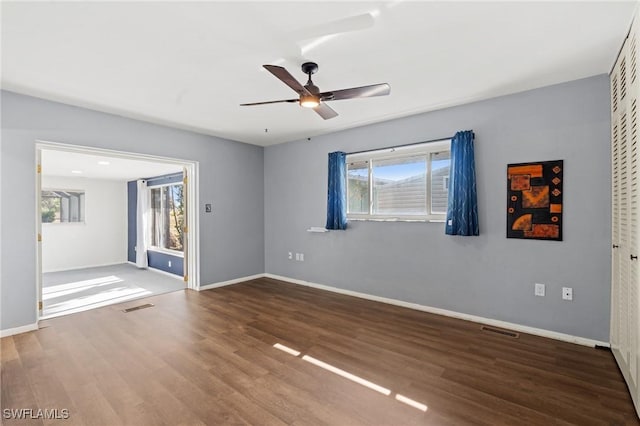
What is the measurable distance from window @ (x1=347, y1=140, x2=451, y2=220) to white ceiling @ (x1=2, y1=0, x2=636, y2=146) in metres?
0.74

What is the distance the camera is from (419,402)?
6.77ft

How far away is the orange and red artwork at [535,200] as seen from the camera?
9.94ft

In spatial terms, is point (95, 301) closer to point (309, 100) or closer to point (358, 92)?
point (309, 100)

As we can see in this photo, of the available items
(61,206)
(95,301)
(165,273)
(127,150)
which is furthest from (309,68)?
(61,206)

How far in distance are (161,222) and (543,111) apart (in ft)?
24.6

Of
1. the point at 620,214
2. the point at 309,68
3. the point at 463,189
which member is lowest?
the point at 620,214

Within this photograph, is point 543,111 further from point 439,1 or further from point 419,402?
point 419,402

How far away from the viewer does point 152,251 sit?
7.08 metres

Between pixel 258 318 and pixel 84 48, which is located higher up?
pixel 84 48

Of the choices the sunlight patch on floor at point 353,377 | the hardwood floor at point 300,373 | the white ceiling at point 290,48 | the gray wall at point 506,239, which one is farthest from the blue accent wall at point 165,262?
the sunlight patch on floor at point 353,377

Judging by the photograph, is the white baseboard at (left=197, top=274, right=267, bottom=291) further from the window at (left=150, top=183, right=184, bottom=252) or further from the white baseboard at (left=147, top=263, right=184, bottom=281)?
the window at (left=150, top=183, right=184, bottom=252)

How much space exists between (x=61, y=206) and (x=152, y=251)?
2.73 meters

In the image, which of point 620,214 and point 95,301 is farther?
point 95,301

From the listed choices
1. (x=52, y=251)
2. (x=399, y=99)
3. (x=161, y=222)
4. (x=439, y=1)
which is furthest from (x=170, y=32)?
(x=52, y=251)
